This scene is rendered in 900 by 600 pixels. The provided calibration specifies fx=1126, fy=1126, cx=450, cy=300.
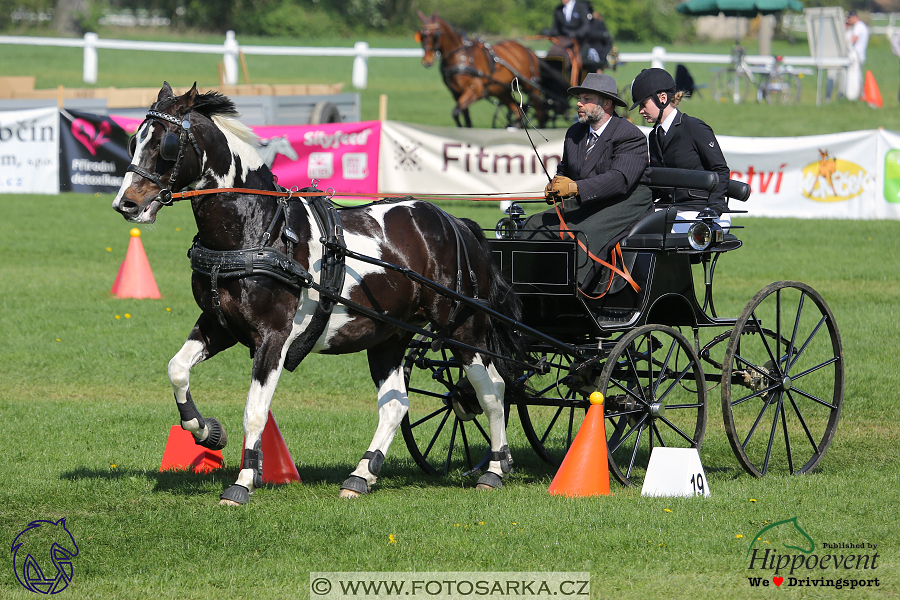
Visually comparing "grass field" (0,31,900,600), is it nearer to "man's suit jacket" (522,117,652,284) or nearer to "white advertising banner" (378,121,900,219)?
"man's suit jacket" (522,117,652,284)

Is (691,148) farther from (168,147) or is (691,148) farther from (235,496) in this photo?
(235,496)

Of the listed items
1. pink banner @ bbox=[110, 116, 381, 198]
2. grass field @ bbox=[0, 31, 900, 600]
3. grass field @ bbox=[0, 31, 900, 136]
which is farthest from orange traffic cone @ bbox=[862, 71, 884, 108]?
pink banner @ bbox=[110, 116, 381, 198]

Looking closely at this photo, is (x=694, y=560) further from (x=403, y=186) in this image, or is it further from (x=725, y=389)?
(x=403, y=186)

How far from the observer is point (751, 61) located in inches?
1164

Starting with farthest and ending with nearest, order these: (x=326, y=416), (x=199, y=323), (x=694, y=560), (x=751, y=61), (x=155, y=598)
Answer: (x=751, y=61)
(x=326, y=416)
(x=199, y=323)
(x=694, y=560)
(x=155, y=598)

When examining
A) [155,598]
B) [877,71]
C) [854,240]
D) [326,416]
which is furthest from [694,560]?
[877,71]

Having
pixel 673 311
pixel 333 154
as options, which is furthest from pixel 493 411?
pixel 333 154

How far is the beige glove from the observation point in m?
6.79

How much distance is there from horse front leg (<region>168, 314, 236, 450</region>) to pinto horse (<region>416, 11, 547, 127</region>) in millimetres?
15458

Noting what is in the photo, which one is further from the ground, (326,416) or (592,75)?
(592,75)

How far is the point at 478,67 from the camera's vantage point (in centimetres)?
2195

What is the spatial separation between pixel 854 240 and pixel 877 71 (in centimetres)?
2549

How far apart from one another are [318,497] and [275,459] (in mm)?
493

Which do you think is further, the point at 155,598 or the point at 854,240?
the point at 854,240
